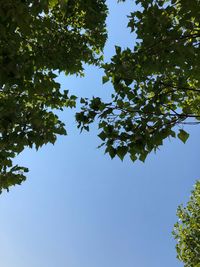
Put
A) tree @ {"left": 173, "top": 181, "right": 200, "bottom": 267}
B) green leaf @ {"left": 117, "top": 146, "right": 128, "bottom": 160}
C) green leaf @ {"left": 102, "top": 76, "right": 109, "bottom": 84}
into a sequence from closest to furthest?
green leaf @ {"left": 117, "top": 146, "right": 128, "bottom": 160} < green leaf @ {"left": 102, "top": 76, "right": 109, "bottom": 84} < tree @ {"left": 173, "top": 181, "right": 200, "bottom": 267}

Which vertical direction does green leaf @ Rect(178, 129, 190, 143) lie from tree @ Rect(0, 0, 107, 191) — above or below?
below

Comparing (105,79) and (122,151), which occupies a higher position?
(105,79)

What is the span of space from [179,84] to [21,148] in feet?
11.1

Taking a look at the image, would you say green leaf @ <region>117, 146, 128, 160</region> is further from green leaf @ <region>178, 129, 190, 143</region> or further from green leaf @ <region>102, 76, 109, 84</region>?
green leaf @ <region>102, 76, 109, 84</region>

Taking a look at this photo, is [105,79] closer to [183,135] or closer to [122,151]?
[122,151]

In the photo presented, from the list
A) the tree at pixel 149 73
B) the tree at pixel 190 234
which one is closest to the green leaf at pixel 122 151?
the tree at pixel 149 73

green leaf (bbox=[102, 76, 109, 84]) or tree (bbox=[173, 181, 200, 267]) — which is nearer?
green leaf (bbox=[102, 76, 109, 84])

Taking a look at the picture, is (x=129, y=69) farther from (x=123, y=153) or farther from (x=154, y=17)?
(x=123, y=153)

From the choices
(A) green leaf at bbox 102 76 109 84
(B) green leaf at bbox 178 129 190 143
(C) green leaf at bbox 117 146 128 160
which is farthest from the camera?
(A) green leaf at bbox 102 76 109 84

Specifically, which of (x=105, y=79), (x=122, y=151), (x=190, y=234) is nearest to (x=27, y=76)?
(x=105, y=79)

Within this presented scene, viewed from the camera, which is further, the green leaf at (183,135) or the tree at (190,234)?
the tree at (190,234)

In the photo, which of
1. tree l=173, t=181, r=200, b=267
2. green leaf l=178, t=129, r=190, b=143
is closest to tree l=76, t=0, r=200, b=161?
green leaf l=178, t=129, r=190, b=143

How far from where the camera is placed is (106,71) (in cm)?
714

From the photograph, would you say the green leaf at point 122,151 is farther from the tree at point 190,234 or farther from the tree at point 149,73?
the tree at point 190,234
